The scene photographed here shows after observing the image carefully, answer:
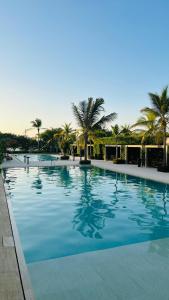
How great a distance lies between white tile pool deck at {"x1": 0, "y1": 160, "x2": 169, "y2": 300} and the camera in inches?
163

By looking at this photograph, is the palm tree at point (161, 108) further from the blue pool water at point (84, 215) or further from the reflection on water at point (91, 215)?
the reflection on water at point (91, 215)

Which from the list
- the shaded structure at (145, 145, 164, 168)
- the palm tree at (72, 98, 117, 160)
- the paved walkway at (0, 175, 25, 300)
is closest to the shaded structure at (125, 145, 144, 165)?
the shaded structure at (145, 145, 164, 168)

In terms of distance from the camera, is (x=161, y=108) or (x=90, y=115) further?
(x=90, y=115)

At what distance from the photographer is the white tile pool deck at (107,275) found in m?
4.14

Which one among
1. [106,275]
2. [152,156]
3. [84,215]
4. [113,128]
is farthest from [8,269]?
[113,128]

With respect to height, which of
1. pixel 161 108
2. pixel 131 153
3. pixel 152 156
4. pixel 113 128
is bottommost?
pixel 152 156

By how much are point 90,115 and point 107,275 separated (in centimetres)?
2154

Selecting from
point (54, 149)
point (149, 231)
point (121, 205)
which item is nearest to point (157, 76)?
point (121, 205)

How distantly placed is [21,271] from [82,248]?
2.23 metres

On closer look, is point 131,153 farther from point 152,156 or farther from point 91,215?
point 91,215

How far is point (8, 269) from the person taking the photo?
4.30 metres

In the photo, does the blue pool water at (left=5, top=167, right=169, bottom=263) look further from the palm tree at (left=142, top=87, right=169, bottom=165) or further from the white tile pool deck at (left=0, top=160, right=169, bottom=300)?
the palm tree at (left=142, top=87, right=169, bottom=165)

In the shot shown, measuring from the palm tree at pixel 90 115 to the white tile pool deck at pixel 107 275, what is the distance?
2016cm

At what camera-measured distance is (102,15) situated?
14812mm
